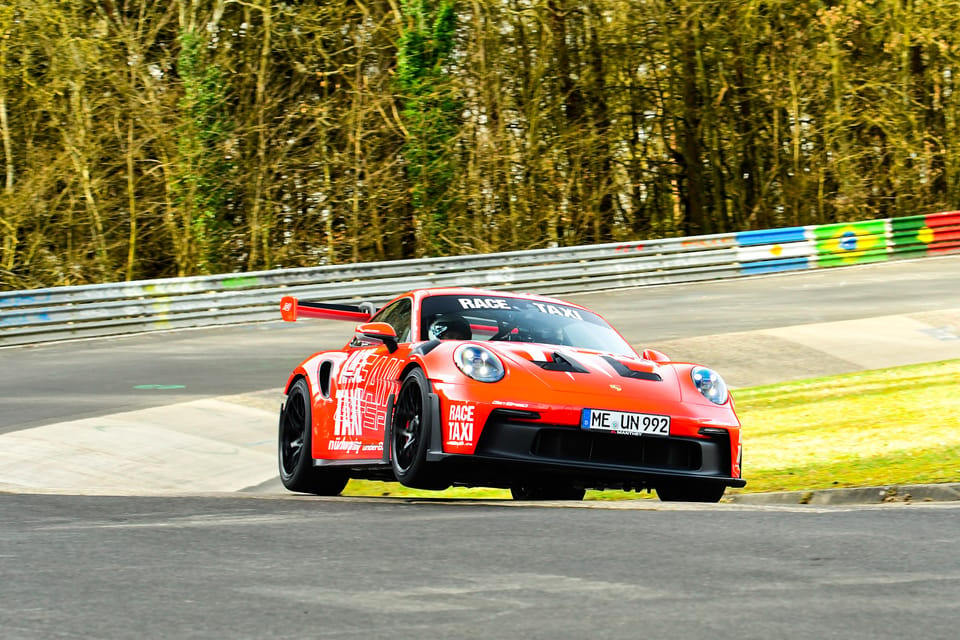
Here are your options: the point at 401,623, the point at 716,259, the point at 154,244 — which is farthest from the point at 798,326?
the point at 401,623

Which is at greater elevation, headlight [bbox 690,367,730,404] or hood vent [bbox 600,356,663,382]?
hood vent [bbox 600,356,663,382]

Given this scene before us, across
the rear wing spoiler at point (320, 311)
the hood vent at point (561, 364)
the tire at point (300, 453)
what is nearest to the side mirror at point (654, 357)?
the hood vent at point (561, 364)

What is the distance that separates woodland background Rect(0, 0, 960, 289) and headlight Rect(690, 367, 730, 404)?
68.2ft

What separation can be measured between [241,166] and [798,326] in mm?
13778

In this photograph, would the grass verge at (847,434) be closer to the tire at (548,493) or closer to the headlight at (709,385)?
the tire at (548,493)

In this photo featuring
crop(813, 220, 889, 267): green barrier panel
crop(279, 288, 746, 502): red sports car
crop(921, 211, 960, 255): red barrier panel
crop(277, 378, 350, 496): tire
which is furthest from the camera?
crop(921, 211, 960, 255): red barrier panel

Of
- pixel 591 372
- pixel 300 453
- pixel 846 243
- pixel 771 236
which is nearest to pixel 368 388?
pixel 300 453

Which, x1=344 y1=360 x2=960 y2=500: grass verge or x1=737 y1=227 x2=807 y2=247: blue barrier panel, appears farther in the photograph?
x1=737 y1=227 x2=807 y2=247: blue barrier panel

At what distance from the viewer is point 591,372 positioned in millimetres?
8547

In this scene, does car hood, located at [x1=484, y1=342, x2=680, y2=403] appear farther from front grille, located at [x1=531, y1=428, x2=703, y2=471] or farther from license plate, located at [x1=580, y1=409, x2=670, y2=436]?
front grille, located at [x1=531, y1=428, x2=703, y2=471]

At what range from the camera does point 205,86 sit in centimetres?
2975

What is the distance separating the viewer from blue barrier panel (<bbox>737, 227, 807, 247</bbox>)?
29844mm

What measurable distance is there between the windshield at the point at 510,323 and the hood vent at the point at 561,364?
690mm

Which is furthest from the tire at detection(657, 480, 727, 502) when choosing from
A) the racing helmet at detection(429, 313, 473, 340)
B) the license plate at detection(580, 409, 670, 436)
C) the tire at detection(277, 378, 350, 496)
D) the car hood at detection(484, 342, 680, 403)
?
the tire at detection(277, 378, 350, 496)
